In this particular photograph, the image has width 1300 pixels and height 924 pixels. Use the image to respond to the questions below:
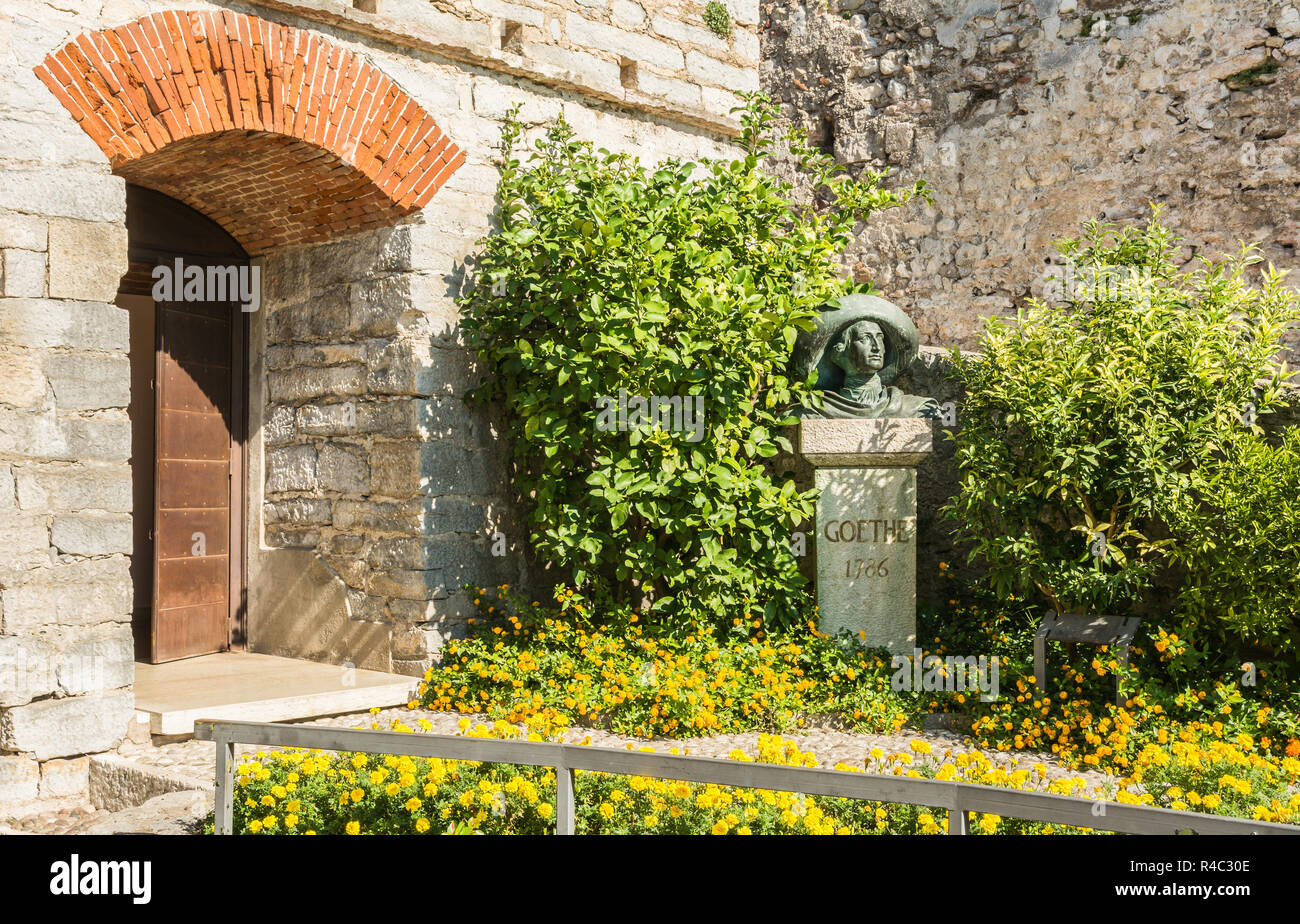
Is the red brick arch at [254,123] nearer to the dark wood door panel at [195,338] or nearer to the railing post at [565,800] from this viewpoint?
the dark wood door panel at [195,338]

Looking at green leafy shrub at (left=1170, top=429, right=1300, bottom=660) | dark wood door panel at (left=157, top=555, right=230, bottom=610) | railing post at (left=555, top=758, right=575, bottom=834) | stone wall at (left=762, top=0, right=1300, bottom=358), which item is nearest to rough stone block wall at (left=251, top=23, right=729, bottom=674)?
dark wood door panel at (left=157, top=555, right=230, bottom=610)

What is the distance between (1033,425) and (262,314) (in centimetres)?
422

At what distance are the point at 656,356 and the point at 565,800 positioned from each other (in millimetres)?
2837

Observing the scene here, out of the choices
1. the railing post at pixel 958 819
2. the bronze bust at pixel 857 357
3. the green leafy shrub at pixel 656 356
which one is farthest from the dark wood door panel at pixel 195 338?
the railing post at pixel 958 819

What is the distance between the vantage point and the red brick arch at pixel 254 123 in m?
4.61

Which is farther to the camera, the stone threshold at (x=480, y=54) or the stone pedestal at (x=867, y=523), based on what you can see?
the stone pedestal at (x=867, y=523)

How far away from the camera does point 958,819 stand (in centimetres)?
224

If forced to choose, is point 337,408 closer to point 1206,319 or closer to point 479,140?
point 479,140

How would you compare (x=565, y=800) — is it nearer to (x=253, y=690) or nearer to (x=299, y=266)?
(x=253, y=690)

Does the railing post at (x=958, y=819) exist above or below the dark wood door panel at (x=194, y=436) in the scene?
below

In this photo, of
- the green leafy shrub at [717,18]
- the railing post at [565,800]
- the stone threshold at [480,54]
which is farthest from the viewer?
the green leafy shrub at [717,18]

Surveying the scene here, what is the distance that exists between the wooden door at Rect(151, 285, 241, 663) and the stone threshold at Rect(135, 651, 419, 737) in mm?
233

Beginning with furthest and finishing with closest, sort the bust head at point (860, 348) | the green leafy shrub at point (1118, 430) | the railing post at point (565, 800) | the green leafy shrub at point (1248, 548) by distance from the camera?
the bust head at point (860, 348) < the green leafy shrub at point (1118, 430) < the green leafy shrub at point (1248, 548) < the railing post at point (565, 800)

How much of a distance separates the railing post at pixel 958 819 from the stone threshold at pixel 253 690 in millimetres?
3343
